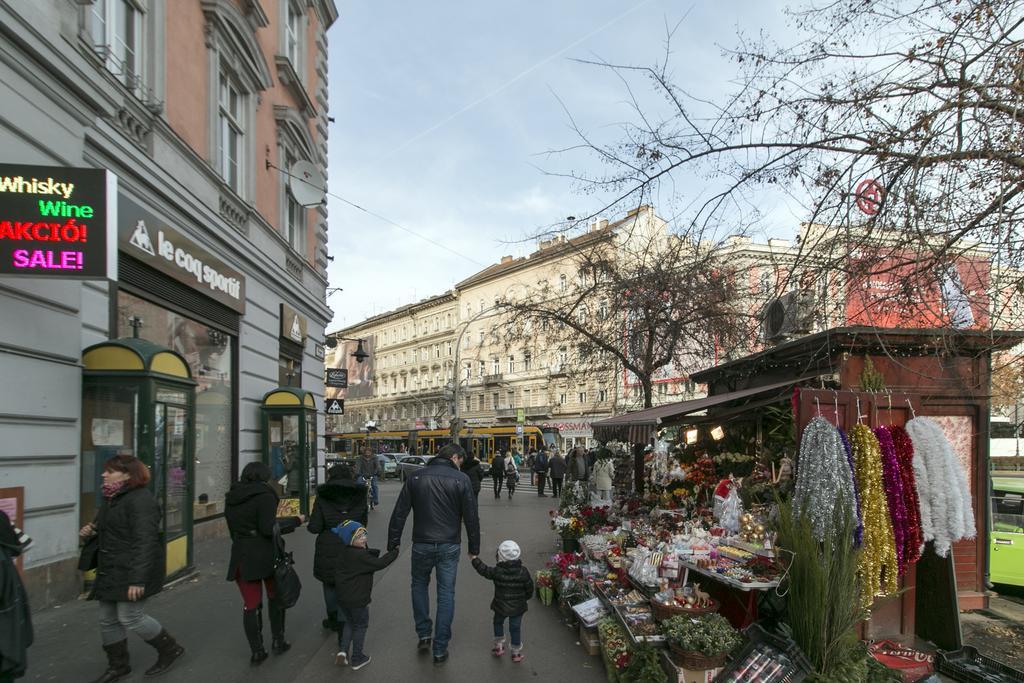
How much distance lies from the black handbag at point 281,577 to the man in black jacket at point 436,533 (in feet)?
2.99

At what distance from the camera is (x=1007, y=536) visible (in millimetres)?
8789

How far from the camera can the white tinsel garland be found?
5.89 meters

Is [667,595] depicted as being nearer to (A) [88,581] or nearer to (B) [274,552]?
(B) [274,552]

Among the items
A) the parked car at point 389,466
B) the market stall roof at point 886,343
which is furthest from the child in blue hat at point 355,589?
the parked car at point 389,466

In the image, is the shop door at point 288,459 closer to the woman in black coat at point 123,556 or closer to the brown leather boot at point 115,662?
the brown leather boot at point 115,662

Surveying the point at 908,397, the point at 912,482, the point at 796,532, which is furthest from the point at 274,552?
the point at 908,397

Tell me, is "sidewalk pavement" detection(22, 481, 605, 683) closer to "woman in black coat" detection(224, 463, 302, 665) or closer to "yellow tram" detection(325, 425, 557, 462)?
"woman in black coat" detection(224, 463, 302, 665)

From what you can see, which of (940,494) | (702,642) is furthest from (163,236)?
(940,494)

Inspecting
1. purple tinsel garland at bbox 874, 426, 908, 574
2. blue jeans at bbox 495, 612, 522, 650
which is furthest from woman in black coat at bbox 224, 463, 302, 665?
purple tinsel garland at bbox 874, 426, 908, 574

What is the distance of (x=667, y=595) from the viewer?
562cm

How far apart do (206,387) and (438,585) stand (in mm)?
8062

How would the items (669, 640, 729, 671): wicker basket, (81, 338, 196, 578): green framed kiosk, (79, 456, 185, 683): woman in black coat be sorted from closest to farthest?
(669, 640, 729, 671): wicker basket, (79, 456, 185, 683): woman in black coat, (81, 338, 196, 578): green framed kiosk

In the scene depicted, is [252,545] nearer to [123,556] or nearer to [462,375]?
[123,556]

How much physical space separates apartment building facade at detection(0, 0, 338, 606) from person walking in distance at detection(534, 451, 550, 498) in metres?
10.5
